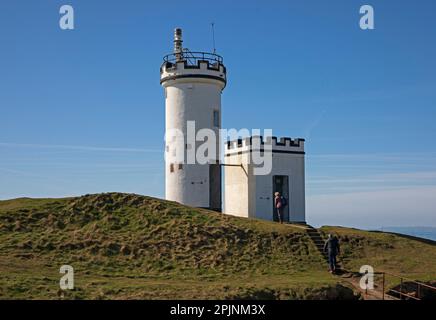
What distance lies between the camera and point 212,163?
1313 inches

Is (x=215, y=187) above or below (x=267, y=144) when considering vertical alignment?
below

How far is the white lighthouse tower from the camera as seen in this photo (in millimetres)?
32906

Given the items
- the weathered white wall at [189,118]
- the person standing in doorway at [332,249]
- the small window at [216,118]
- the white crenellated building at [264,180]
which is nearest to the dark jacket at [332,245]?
the person standing in doorway at [332,249]

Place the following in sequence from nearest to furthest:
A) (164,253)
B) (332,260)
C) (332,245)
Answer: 1. (332,245)
2. (332,260)
3. (164,253)

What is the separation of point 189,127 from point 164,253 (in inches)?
449

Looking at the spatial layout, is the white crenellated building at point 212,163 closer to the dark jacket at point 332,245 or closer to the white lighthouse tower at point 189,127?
the white lighthouse tower at point 189,127

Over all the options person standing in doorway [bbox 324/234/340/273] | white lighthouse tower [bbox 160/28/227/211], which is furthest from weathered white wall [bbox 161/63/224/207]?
person standing in doorway [bbox 324/234/340/273]

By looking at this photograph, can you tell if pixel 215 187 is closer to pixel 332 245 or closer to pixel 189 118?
pixel 189 118

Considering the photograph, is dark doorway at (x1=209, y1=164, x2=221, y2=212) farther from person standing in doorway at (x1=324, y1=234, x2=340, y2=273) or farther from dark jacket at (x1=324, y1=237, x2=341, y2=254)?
dark jacket at (x1=324, y1=237, x2=341, y2=254)

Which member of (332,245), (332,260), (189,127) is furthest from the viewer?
(189,127)

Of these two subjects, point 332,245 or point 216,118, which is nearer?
point 332,245

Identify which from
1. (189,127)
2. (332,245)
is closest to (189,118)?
(189,127)
